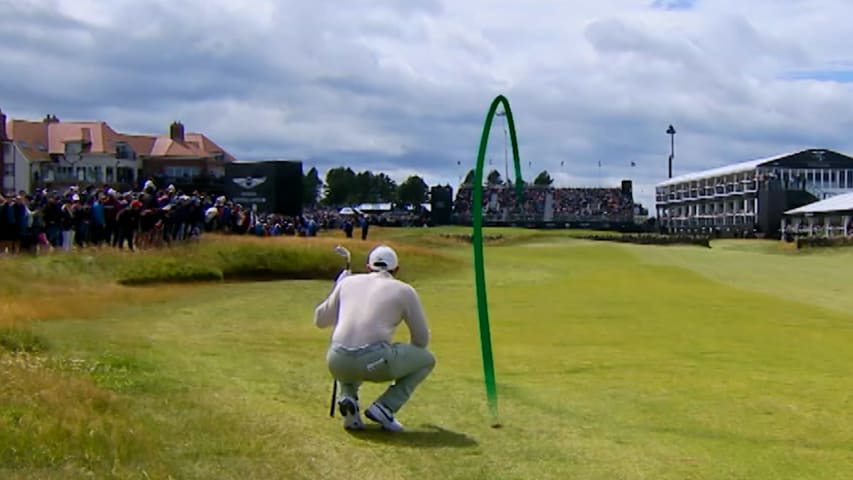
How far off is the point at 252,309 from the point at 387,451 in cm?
1713

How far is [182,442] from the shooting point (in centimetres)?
916

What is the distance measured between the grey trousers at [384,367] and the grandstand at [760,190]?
11187cm

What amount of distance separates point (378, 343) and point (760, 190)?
430 ft

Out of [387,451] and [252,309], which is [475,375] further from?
[252,309]

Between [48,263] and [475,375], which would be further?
[48,263]

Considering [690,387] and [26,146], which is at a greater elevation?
[26,146]

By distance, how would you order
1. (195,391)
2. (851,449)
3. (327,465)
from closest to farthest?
(327,465), (851,449), (195,391)

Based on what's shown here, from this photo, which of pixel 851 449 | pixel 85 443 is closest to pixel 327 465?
pixel 85 443

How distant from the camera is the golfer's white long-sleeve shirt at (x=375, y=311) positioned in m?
10.4

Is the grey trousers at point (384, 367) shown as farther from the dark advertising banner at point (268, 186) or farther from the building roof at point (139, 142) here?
the building roof at point (139, 142)

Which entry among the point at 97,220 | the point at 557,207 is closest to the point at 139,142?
the point at 557,207
